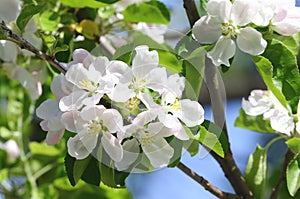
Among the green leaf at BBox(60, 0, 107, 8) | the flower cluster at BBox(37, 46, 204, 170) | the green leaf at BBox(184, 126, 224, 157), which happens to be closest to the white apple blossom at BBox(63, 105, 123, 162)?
the flower cluster at BBox(37, 46, 204, 170)

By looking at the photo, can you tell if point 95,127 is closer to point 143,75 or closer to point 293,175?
point 143,75

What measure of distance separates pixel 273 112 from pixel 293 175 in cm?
13

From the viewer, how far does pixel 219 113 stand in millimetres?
1198

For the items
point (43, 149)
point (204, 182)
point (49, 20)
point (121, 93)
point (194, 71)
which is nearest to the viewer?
point (121, 93)

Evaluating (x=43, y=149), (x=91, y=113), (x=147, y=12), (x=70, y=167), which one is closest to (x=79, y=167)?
(x=70, y=167)

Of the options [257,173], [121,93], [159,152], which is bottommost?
[257,173]

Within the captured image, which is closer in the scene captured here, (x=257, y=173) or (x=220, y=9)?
(x=220, y=9)

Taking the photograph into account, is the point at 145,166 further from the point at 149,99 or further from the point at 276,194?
the point at 276,194

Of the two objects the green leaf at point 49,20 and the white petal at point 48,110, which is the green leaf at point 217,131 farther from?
the green leaf at point 49,20

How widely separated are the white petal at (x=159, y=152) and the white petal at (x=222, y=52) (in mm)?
139

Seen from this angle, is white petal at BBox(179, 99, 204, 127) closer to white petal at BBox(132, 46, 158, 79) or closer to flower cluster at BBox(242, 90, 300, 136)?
white petal at BBox(132, 46, 158, 79)

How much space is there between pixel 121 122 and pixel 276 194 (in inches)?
14.9

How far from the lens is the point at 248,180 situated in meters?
1.26

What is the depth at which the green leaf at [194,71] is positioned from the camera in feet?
3.45
